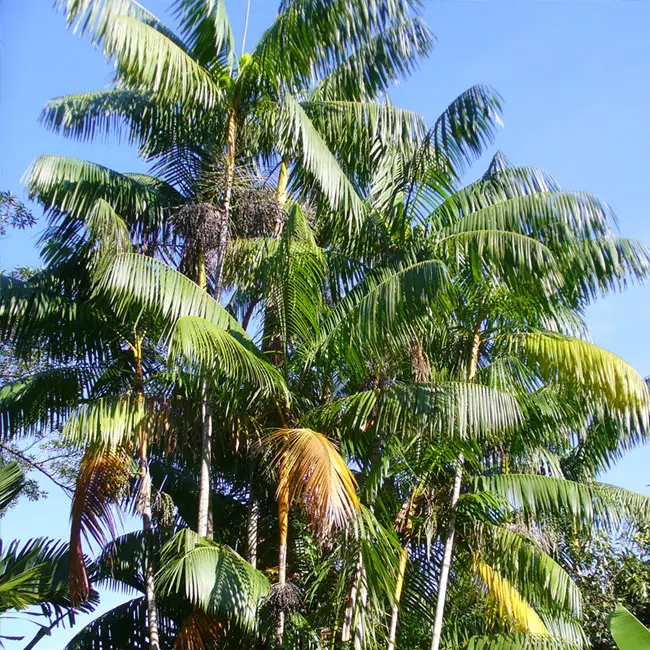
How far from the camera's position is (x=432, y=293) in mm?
8594

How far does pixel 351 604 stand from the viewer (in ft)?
29.7

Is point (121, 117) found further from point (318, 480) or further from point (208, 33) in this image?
point (318, 480)

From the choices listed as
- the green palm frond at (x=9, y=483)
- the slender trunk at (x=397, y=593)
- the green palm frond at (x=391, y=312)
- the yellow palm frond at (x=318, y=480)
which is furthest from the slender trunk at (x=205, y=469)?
the green palm frond at (x=9, y=483)

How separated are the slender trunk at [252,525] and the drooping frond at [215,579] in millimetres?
944

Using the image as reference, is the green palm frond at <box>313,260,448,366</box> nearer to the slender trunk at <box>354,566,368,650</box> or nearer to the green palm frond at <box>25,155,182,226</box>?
the slender trunk at <box>354,566,368,650</box>

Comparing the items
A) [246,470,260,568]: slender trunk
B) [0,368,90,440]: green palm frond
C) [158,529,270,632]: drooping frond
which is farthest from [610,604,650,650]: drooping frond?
[0,368,90,440]: green palm frond

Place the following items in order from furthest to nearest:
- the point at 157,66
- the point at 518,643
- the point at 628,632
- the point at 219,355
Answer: the point at 157,66
the point at 518,643
the point at 219,355
the point at 628,632

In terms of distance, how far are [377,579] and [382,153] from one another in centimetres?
572

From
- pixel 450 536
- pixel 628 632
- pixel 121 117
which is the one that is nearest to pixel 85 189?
pixel 121 117

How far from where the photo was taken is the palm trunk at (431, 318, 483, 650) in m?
9.19

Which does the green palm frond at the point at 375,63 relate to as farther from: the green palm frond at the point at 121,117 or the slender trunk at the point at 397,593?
the slender trunk at the point at 397,593

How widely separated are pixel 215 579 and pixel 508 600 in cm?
338

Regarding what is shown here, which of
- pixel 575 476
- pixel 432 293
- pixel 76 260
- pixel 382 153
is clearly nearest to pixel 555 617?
pixel 575 476

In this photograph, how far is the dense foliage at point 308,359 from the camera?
9039 millimetres
